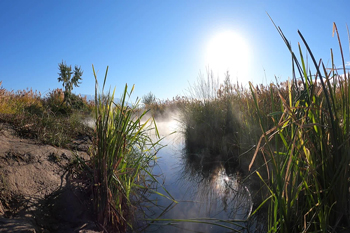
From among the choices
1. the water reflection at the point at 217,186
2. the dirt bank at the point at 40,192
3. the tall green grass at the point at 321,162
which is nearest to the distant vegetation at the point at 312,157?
the tall green grass at the point at 321,162

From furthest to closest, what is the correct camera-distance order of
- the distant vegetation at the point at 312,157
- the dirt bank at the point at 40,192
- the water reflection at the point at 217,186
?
the water reflection at the point at 217,186 → the dirt bank at the point at 40,192 → the distant vegetation at the point at 312,157

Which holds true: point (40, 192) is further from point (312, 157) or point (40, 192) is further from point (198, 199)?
→ point (312, 157)

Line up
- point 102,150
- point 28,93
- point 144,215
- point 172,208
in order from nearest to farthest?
point 102,150 → point 144,215 → point 172,208 → point 28,93

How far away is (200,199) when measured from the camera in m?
2.17

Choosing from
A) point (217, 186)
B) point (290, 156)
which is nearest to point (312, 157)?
point (290, 156)

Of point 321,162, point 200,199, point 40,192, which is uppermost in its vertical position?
point 321,162

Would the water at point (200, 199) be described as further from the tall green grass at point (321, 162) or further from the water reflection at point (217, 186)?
the tall green grass at point (321, 162)

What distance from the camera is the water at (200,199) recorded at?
171 cm

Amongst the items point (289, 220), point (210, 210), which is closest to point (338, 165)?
point (289, 220)

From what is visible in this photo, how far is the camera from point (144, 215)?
Result: 1854mm

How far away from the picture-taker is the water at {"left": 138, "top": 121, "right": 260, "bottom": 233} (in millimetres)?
1715

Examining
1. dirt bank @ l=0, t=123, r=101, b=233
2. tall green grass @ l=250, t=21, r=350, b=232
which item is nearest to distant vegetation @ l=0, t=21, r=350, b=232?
tall green grass @ l=250, t=21, r=350, b=232

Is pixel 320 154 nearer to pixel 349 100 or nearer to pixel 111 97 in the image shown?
pixel 349 100

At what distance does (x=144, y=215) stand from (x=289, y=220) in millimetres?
1126
